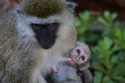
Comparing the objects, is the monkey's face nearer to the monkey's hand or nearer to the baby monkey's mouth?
the baby monkey's mouth

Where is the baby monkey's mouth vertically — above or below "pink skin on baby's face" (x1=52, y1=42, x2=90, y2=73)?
above

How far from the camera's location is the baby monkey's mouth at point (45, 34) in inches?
248

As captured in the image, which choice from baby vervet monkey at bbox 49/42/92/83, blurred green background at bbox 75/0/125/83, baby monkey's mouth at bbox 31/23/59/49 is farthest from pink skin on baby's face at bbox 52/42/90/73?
blurred green background at bbox 75/0/125/83

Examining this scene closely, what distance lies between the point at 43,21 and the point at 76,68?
2.41 ft

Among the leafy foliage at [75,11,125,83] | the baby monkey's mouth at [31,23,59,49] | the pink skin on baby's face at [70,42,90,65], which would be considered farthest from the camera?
the leafy foliage at [75,11,125,83]

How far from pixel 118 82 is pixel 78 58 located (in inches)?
48.7

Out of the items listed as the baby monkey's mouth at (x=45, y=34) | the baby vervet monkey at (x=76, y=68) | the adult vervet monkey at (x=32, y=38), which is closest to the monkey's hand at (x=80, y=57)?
the baby vervet monkey at (x=76, y=68)

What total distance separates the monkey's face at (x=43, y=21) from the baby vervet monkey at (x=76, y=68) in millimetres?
282

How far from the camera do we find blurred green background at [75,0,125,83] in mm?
7750

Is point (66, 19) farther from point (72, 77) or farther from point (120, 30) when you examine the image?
point (120, 30)

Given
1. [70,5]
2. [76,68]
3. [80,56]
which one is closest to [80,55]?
[80,56]

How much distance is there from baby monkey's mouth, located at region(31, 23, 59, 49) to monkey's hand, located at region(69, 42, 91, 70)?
0.36m

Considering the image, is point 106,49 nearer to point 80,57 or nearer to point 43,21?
point 80,57

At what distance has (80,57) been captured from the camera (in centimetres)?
663
